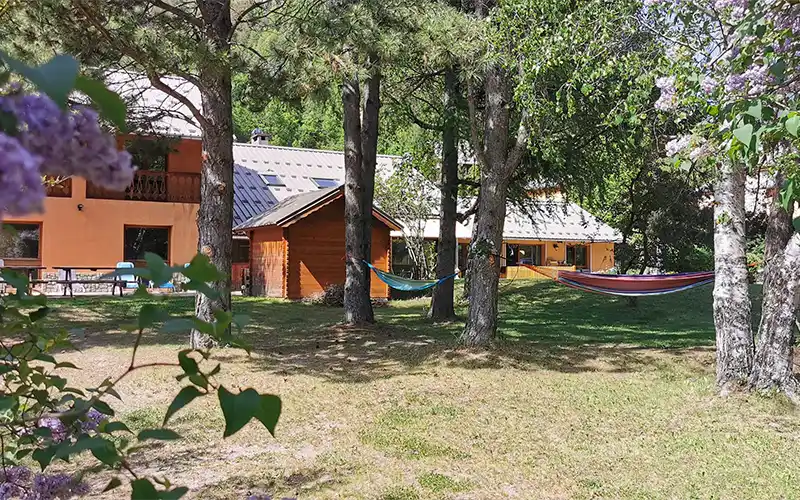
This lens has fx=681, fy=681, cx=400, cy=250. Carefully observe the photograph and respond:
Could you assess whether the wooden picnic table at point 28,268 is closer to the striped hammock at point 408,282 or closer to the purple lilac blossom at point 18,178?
the purple lilac blossom at point 18,178

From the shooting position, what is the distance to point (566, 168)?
11891 mm

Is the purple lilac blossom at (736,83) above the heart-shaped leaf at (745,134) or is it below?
above

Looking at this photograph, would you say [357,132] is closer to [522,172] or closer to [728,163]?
[522,172]

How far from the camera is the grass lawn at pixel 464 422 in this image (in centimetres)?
378

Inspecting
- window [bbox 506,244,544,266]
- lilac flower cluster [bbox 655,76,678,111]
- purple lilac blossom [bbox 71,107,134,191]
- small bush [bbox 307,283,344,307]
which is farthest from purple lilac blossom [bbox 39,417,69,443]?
window [bbox 506,244,544,266]

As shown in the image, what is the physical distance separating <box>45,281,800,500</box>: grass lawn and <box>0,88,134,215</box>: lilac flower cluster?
1.08 meters

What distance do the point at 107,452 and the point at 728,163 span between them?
465cm

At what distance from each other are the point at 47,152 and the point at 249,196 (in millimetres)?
19833

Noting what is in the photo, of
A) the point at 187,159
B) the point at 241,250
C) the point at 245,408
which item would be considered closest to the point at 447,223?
the point at 187,159

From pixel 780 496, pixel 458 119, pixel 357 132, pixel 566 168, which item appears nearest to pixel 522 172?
pixel 566 168

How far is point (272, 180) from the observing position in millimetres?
21250

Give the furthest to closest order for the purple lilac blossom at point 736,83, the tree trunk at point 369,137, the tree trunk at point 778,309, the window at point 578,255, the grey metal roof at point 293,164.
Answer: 1. the window at point 578,255
2. the grey metal roof at point 293,164
3. the tree trunk at point 369,137
4. the tree trunk at point 778,309
5. the purple lilac blossom at point 736,83

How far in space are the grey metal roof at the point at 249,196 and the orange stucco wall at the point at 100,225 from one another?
2.07m

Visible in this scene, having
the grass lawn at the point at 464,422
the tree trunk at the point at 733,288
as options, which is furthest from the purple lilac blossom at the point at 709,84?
the grass lawn at the point at 464,422
